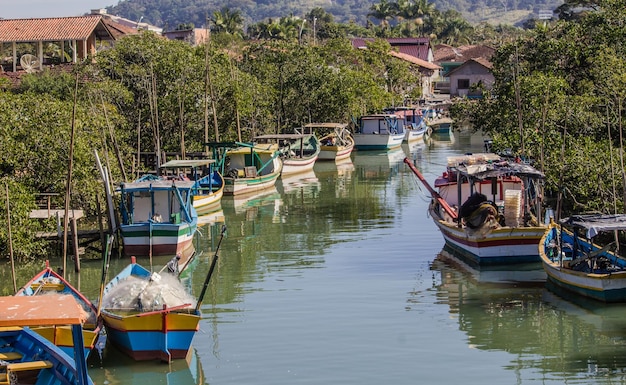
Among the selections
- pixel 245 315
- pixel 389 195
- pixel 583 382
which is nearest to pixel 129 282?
pixel 245 315

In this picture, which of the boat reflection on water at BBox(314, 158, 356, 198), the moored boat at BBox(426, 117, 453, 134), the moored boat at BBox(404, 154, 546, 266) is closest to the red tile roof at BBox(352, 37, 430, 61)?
the moored boat at BBox(426, 117, 453, 134)

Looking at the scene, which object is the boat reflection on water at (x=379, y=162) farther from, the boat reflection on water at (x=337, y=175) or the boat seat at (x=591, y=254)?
the boat seat at (x=591, y=254)

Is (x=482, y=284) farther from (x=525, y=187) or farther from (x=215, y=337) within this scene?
(x=215, y=337)

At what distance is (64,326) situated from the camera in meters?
17.3

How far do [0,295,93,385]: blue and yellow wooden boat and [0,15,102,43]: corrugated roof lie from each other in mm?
41184

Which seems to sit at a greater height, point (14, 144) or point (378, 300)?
point (14, 144)

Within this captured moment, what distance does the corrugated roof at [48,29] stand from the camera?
54.7m

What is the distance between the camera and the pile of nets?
62.7ft

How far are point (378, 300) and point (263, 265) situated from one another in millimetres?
5400

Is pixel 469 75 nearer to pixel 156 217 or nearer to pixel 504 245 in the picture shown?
pixel 156 217

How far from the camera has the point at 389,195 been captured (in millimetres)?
44000

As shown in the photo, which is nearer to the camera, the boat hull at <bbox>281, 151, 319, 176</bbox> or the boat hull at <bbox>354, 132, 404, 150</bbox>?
the boat hull at <bbox>281, 151, 319, 176</bbox>

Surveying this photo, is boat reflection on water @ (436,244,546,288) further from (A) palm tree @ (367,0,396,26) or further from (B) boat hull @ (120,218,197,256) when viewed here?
A: (A) palm tree @ (367,0,396,26)

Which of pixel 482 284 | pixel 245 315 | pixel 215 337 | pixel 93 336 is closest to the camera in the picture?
pixel 93 336
